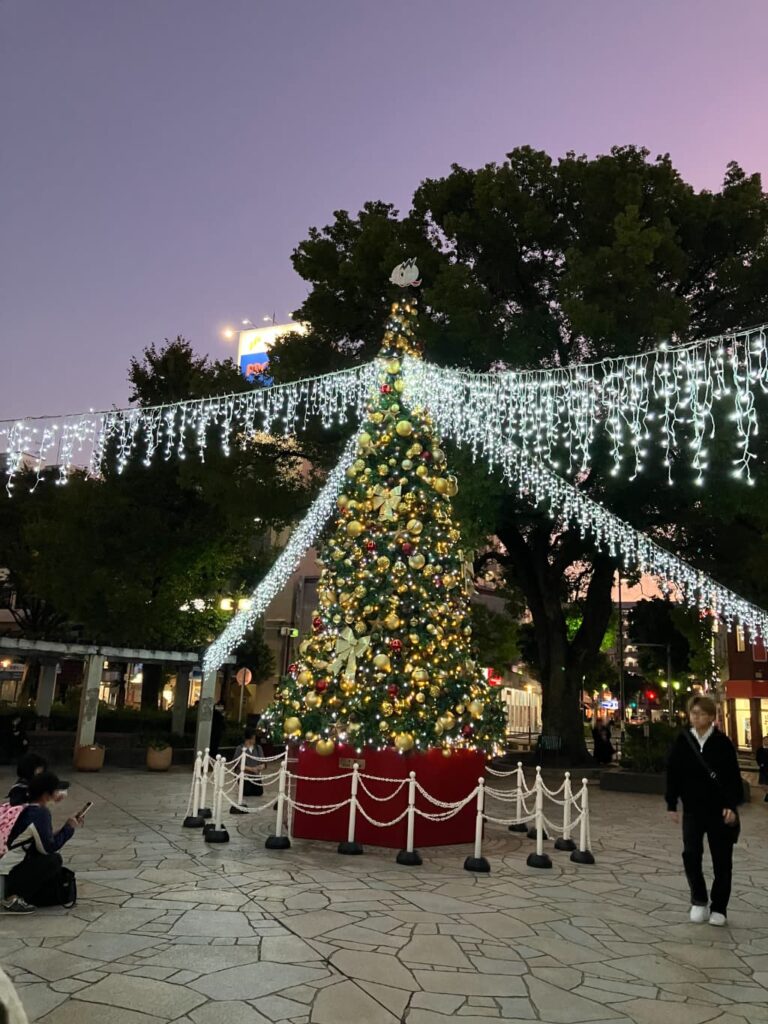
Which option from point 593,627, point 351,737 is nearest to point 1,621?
point 593,627

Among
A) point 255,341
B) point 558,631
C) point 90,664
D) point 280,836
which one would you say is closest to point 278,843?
point 280,836

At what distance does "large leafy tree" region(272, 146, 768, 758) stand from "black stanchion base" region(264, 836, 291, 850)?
9.94 meters

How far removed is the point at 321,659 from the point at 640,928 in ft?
17.1

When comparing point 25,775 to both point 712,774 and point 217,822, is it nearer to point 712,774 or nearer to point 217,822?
point 217,822

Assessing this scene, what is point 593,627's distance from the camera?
79.7ft

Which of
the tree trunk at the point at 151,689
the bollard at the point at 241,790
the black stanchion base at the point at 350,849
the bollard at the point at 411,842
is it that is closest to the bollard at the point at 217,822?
the bollard at the point at 241,790

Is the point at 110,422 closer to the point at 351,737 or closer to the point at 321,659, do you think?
the point at 321,659

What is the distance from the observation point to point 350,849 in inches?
362

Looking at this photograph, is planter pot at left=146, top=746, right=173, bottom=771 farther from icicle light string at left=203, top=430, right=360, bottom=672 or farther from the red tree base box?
the red tree base box

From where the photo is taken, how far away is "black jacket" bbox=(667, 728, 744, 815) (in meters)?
6.52

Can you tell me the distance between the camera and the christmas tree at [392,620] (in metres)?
9.91

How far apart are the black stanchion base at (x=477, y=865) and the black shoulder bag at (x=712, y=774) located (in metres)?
2.91

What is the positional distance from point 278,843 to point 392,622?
9.90 feet

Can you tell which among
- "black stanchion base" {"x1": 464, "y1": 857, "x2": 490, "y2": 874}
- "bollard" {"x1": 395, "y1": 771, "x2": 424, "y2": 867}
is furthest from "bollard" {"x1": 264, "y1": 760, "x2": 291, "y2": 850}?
"black stanchion base" {"x1": 464, "y1": 857, "x2": 490, "y2": 874}
